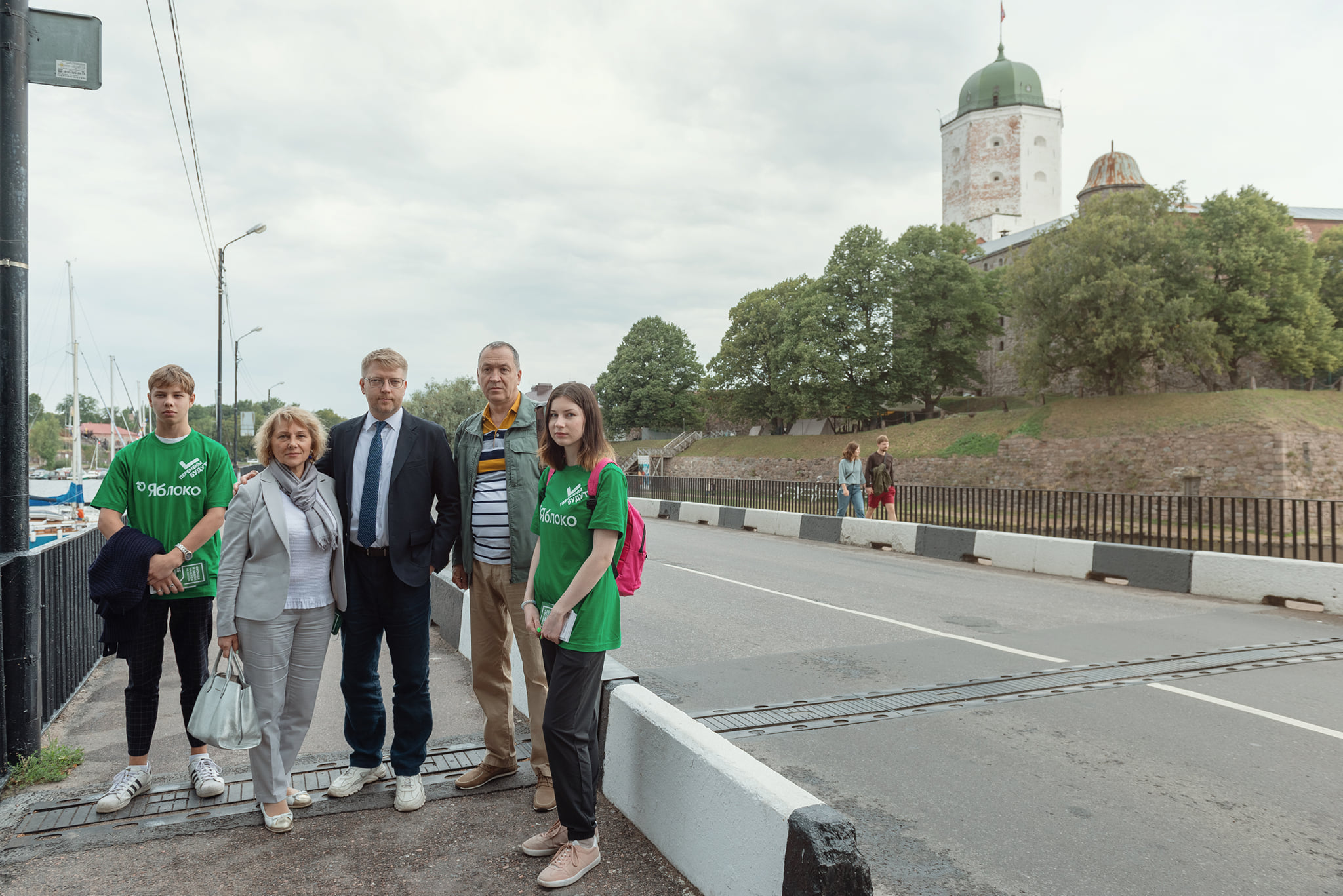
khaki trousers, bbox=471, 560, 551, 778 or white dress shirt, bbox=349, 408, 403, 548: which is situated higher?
white dress shirt, bbox=349, 408, 403, 548

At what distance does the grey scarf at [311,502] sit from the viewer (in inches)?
146

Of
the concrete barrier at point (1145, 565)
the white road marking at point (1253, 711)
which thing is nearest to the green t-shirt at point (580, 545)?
the white road marking at point (1253, 711)

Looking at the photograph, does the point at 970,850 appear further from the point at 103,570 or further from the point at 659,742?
the point at 103,570

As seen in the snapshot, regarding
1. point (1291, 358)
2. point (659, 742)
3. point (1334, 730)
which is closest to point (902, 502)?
point (1334, 730)

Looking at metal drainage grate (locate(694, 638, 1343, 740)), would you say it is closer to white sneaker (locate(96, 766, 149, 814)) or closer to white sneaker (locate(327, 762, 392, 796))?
white sneaker (locate(327, 762, 392, 796))

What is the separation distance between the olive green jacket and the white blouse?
663mm

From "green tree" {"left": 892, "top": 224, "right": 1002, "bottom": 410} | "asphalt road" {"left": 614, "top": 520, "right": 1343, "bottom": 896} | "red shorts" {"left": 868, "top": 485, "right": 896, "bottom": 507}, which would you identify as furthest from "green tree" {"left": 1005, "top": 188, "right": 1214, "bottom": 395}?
"asphalt road" {"left": 614, "top": 520, "right": 1343, "bottom": 896}

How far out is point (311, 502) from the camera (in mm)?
3723

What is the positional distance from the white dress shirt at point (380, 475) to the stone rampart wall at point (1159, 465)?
98.3 feet

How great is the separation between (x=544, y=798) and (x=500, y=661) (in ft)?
2.37

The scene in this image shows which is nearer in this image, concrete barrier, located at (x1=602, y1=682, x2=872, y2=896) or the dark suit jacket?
concrete barrier, located at (x1=602, y1=682, x2=872, y2=896)

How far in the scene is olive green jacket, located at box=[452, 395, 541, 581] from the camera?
3.86 meters

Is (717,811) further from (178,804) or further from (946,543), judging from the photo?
(946,543)

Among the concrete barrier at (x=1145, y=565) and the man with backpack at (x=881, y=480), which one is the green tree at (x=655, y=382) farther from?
the concrete barrier at (x=1145, y=565)
